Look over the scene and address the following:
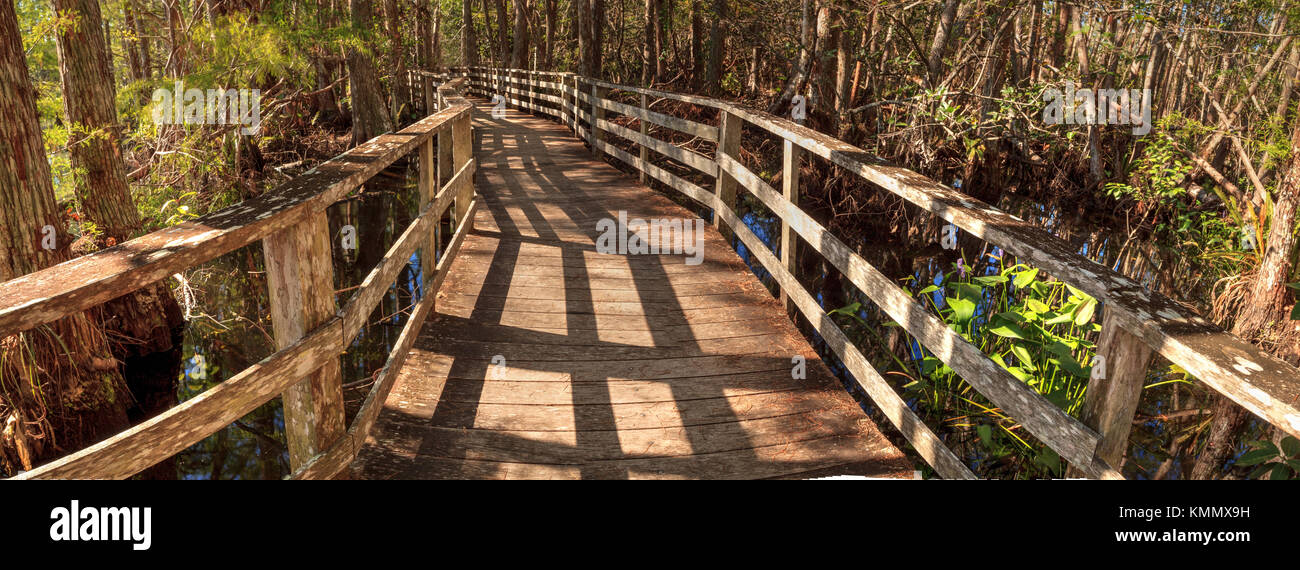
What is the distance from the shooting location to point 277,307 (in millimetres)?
2936

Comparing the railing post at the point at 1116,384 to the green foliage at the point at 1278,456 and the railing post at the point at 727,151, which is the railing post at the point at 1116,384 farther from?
the railing post at the point at 727,151

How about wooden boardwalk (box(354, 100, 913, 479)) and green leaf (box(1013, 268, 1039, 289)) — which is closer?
wooden boardwalk (box(354, 100, 913, 479))

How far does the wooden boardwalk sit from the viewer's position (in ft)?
12.0

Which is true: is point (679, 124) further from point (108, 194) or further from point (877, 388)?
point (108, 194)

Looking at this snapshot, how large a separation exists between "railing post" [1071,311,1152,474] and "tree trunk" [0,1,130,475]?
22.5 feet

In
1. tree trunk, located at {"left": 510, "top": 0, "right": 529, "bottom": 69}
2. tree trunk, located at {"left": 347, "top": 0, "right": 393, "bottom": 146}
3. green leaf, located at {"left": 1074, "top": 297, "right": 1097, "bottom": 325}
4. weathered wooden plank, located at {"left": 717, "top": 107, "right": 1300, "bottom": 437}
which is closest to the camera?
weathered wooden plank, located at {"left": 717, "top": 107, "right": 1300, "bottom": 437}

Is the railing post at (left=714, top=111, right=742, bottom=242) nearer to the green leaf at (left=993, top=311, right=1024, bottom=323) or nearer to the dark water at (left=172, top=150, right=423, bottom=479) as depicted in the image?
the green leaf at (left=993, top=311, right=1024, bottom=323)

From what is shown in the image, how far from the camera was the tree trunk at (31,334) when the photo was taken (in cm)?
597

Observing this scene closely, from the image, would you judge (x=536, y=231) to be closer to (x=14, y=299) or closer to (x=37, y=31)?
(x=37, y=31)

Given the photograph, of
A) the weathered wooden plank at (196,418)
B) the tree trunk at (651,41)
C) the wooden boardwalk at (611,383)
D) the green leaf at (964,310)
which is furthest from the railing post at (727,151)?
the tree trunk at (651,41)

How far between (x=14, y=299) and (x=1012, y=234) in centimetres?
286

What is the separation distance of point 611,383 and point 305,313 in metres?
1.86

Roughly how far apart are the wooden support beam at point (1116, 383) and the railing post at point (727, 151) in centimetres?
469

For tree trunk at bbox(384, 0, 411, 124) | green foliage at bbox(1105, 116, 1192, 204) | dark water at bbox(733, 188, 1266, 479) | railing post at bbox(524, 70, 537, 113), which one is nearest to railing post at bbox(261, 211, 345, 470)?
dark water at bbox(733, 188, 1266, 479)
